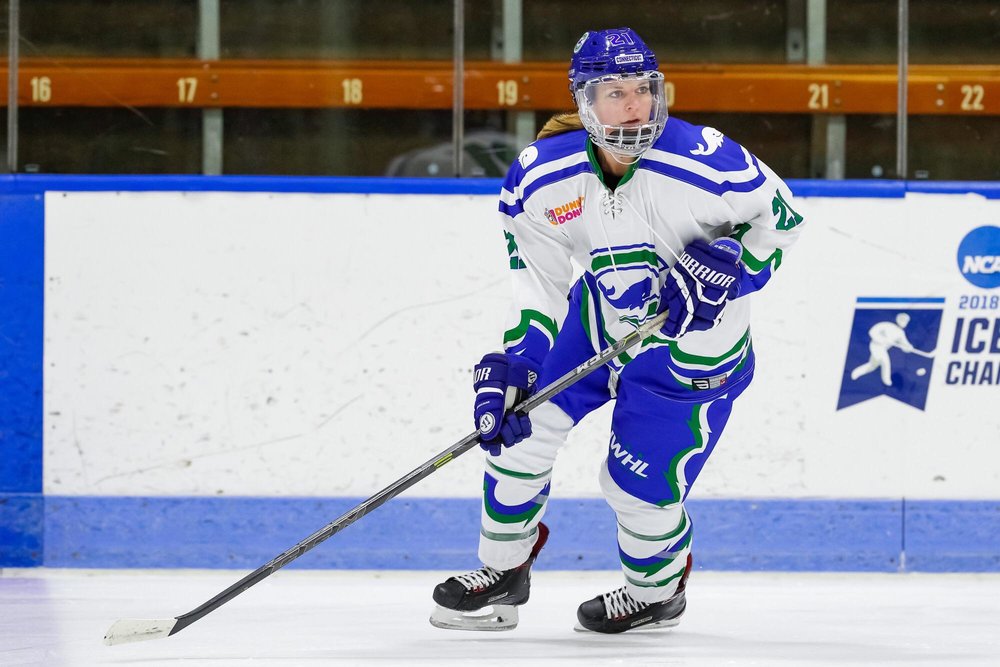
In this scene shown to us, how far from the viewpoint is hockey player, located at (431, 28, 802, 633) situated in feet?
8.00

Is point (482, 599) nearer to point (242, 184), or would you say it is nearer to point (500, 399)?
point (500, 399)

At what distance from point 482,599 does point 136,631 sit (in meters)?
0.64

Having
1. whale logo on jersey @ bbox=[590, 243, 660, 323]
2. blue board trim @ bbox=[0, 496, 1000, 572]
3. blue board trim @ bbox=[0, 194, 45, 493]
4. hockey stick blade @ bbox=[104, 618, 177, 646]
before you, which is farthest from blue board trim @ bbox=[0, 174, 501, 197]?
hockey stick blade @ bbox=[104, 618, 177, 646]

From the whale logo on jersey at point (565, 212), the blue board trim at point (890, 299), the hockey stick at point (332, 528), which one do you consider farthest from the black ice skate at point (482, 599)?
the blue board trim at point (890, 299)

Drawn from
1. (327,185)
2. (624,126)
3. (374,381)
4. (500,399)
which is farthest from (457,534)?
(624,126)

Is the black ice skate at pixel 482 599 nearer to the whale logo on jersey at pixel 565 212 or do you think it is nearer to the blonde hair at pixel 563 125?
the whale logo on jersey at pixel 565 212

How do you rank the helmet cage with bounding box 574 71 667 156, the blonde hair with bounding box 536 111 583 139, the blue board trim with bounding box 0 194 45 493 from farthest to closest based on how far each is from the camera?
the blue board trim with bounding box 0 194 45 493 < the blonde hair with bounding box 536 111 583 139 < the helmet cage with bounding box 574 71 667 156

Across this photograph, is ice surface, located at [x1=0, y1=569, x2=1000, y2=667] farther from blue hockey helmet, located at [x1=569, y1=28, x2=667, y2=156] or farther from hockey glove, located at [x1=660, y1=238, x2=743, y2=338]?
blue hockey helmet, located at [x1=569, y1=28, x2=667, y2=156]

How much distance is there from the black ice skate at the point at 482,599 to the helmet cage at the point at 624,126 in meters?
0.82

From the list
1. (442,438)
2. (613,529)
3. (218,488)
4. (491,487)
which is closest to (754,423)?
(613,529)

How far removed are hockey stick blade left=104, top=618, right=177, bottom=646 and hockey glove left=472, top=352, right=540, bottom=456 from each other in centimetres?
64

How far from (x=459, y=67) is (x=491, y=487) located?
1.36 meters

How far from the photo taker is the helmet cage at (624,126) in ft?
7.88

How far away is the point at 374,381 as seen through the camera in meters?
3.46
